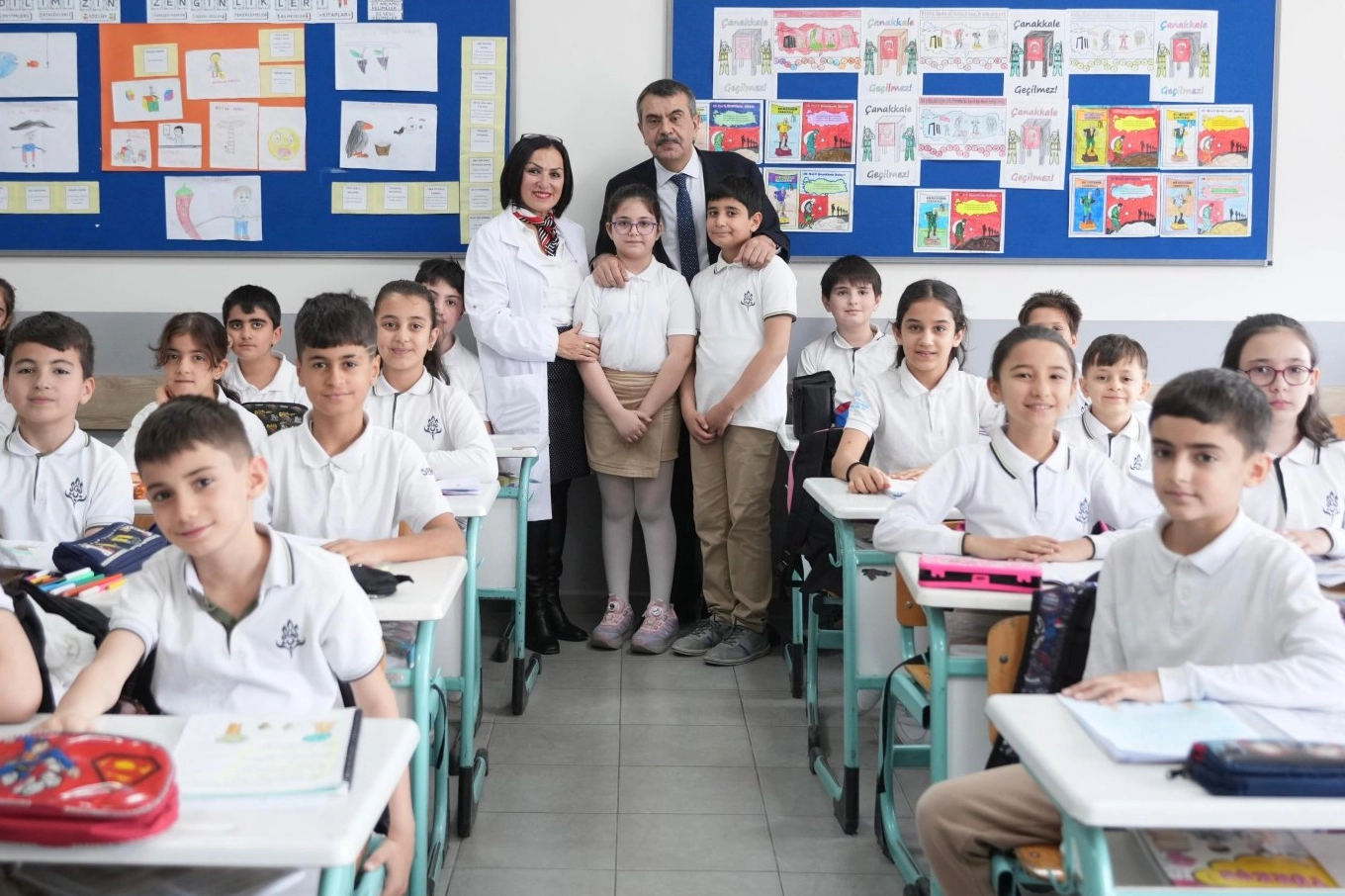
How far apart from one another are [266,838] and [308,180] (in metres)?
3.48

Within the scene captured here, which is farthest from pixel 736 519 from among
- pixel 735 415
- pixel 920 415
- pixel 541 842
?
pixel 541 842

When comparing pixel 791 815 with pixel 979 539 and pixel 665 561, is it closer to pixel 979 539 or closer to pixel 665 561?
pixel 979 539

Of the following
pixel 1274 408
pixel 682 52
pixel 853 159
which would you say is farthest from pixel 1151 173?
pixel 1274 408

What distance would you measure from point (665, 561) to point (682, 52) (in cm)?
176

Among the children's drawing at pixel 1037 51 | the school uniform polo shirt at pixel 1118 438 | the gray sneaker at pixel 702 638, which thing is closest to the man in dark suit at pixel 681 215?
the gray sneaker at pixel 702 638

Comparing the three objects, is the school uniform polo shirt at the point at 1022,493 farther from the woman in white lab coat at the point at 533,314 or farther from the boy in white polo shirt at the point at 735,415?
the woman in white lab coat at the point at 533,314

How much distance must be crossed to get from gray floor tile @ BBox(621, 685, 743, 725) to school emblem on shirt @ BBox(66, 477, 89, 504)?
147 cm

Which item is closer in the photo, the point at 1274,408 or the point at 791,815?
the point at 1274,408

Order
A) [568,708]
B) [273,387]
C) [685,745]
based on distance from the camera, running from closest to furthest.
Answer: [685,745] < [568,708] < [273,387]

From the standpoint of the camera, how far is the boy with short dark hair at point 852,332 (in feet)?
12.8

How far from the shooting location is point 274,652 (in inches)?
63.1

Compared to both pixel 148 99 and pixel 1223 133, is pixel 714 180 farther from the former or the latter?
pixel 148 99

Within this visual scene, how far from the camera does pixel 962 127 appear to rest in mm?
4176

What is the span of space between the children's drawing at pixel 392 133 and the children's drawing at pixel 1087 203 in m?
2.25
